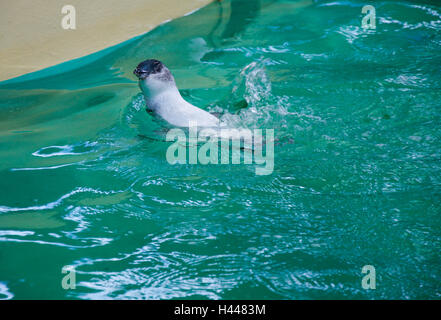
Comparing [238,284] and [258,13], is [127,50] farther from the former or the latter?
[238,284]

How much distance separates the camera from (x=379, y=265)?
226 cm

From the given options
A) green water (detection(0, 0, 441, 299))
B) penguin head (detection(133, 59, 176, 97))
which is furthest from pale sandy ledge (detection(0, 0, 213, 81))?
penguin head (detection(133, 59, 176, 97))

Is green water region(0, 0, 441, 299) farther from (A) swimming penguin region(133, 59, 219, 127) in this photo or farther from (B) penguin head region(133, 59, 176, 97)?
(B) penguin head region(133, 59, 176, 97)

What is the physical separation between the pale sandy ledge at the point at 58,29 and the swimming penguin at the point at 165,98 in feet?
8.60

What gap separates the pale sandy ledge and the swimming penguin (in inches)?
103

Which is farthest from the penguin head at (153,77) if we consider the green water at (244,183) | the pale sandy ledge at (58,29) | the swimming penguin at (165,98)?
the pale sandy ledge at (58,29)

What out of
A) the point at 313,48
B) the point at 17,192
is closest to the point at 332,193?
the point at 17,192

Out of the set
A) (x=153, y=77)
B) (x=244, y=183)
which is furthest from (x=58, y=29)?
(x=244, y=183)

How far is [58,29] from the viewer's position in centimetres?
576

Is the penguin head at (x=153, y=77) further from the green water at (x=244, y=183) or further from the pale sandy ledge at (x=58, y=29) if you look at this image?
the pale sandy ledge at (x=58, y=29)

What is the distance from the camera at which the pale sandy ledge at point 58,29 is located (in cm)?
545

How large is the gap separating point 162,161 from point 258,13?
3730 mm

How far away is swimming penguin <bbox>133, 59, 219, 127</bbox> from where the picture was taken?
338 cm

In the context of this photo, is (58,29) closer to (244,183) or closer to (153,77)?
(153,77)
